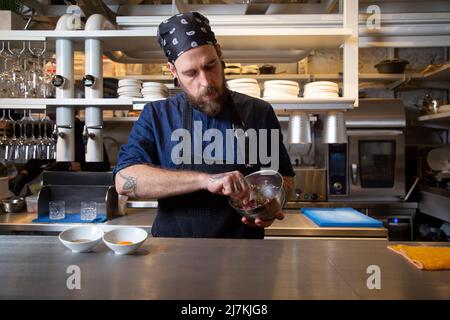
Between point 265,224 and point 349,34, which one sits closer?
point 265,224

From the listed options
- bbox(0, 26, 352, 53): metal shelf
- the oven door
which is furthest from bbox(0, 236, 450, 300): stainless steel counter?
the oven door

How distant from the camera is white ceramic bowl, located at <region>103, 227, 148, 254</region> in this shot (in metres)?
1.19


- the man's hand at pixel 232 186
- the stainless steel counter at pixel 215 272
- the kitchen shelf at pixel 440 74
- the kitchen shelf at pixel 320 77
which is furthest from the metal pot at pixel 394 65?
the man's hand at pixel 232 186

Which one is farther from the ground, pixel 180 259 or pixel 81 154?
pixel 81 154

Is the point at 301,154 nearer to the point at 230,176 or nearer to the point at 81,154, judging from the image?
the point at 81,154

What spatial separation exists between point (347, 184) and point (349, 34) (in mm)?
1612

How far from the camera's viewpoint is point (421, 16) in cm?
280

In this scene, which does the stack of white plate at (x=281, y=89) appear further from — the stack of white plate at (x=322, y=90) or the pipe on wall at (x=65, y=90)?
the pipe on wall at (x=65, y=90)

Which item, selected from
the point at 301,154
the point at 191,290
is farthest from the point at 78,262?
the point at 301,154

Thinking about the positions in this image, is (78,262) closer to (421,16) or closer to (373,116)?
(421,16)

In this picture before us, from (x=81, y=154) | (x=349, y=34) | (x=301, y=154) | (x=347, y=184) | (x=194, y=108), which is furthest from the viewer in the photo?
(x=301, y=154)
